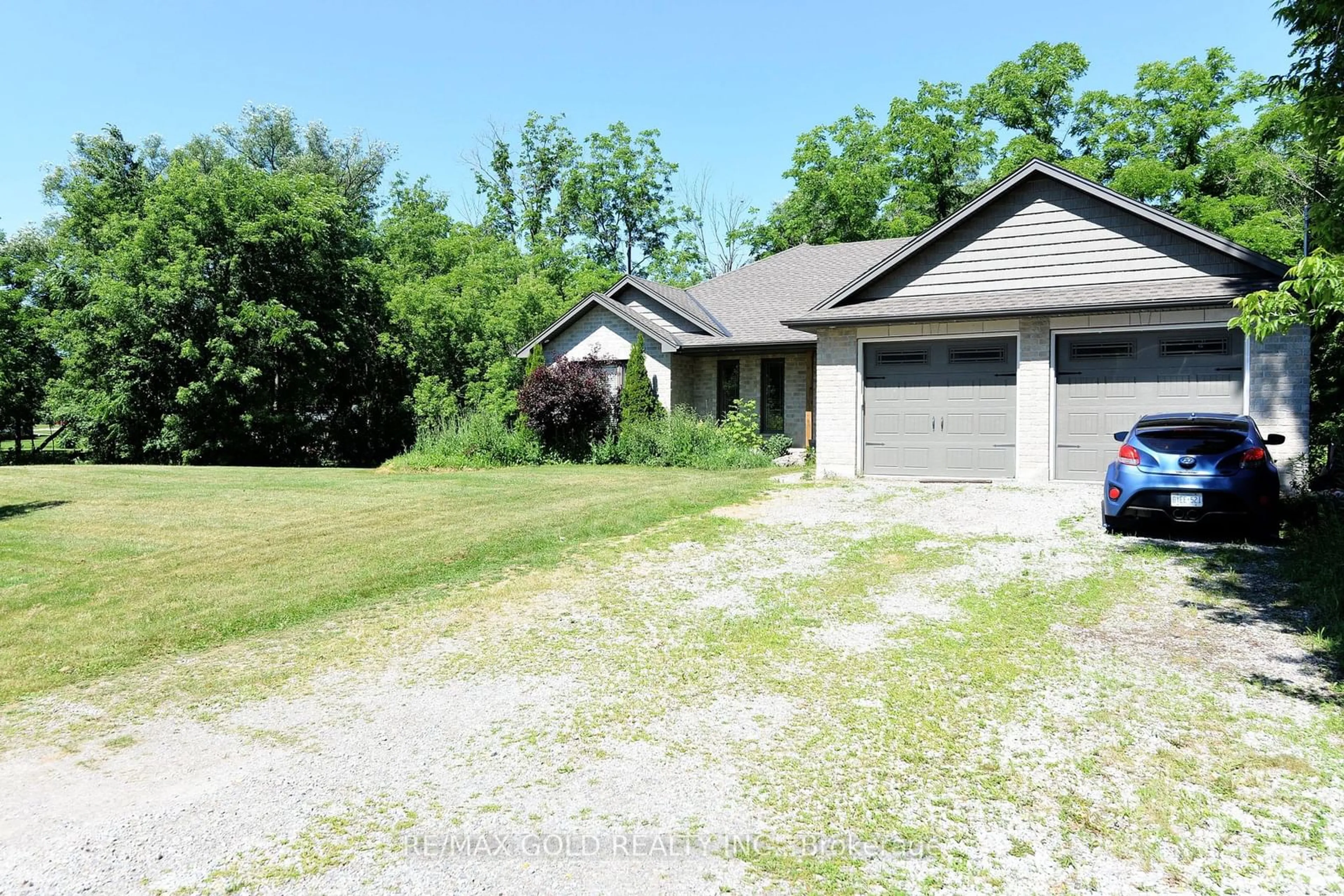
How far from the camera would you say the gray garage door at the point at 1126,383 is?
13.4m

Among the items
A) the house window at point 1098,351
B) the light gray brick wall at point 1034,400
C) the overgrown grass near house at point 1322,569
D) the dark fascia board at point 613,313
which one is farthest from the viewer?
the dark fascia board at point 613,313

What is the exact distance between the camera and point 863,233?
3466 cm

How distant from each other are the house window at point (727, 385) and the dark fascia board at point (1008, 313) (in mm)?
6387

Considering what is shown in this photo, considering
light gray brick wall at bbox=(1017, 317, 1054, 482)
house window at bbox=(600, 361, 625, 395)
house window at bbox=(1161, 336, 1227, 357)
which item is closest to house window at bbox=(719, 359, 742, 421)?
house window at bbox=(600, 361, 625, 395)

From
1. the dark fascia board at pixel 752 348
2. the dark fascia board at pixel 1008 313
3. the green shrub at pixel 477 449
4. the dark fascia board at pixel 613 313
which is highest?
the dark fascia board at pixel 613 313

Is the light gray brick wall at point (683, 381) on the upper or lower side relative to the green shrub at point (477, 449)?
upper

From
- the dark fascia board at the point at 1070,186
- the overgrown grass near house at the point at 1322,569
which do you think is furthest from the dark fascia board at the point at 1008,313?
the overgrown grass near house at the point at 1322,569

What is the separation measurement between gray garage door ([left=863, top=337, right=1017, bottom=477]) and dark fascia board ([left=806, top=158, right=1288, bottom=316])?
138 cm

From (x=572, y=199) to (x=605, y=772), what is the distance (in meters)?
46.7

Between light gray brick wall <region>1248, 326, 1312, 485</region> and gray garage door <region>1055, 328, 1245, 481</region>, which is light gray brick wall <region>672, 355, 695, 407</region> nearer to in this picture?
gray garage door <region>1055, 328, 1245, 481</region>

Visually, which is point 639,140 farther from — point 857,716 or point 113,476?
point 857,716

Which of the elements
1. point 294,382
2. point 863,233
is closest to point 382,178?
point 294,382

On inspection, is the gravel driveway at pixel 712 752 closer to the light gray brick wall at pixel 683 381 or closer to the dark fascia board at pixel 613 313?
the dark fascia board at pixel 613 313

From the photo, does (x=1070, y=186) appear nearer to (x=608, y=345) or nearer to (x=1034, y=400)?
(x=1034, y=400)
